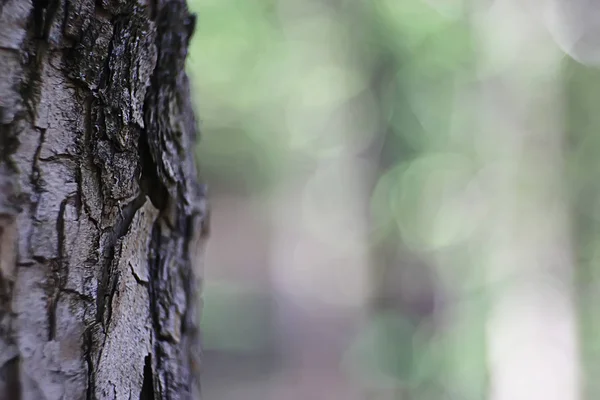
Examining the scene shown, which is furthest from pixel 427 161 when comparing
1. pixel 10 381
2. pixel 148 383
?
pixel 10 381

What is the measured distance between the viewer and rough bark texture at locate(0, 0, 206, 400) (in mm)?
387

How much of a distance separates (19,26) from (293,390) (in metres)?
5.83

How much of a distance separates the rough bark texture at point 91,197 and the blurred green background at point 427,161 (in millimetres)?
1958

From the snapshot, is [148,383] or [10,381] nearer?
[10,381]

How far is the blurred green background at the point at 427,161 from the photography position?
3.15 meters

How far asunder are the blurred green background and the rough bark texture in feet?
6.42

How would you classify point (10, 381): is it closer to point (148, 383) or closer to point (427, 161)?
point (148, 383)

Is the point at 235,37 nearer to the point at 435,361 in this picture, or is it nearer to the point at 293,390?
the point at 435,361

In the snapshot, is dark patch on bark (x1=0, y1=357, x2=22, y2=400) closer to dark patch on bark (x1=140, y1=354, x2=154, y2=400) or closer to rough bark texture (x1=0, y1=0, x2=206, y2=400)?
rough bark texture (x1=0, y1=0, x2=206, y2=400)

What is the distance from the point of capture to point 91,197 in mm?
441

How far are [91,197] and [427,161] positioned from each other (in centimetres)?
363

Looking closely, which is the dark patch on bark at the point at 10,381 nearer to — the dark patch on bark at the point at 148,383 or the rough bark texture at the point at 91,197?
the rough bark texture at the point at 91,197

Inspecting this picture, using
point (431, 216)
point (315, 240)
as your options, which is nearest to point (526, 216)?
point (431, 216)

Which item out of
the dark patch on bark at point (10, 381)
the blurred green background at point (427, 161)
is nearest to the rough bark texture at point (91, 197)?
the dark patch on bark at point (10, 381)
